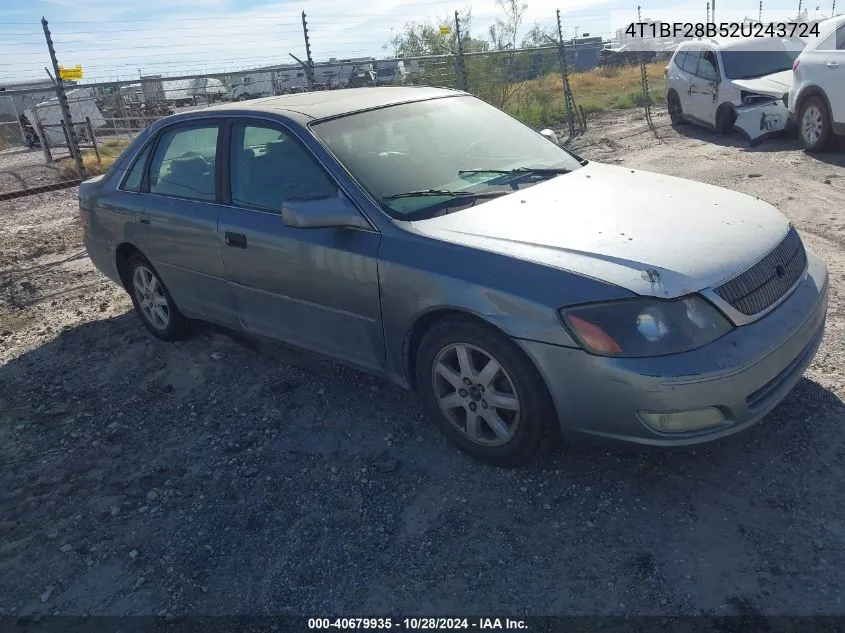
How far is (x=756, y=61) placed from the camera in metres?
11.4

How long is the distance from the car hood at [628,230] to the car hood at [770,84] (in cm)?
791

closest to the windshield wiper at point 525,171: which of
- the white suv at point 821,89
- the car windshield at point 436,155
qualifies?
the car windshield at point 436,155

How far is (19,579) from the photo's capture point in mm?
3076

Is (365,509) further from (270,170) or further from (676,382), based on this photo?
(270,170)

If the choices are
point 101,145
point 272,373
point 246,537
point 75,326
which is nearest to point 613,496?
point 246,537

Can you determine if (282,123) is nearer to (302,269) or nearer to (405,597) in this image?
(302,269)

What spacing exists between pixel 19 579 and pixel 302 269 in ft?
6.23

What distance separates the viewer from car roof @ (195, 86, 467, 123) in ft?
13.3

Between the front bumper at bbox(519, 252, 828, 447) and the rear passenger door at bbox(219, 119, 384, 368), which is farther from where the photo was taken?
the rear passenger door at bbox(219, 119, 384, 368)

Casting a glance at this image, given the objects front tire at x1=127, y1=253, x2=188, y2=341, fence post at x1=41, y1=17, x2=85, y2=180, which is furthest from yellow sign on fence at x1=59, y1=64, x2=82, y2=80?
front tire at x1=127, y1=253, x2=188, y2=341

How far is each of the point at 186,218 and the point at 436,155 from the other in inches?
65.2

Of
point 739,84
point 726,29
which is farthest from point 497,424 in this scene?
point 726,29

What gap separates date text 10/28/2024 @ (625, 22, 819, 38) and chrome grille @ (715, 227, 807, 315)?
307 inches

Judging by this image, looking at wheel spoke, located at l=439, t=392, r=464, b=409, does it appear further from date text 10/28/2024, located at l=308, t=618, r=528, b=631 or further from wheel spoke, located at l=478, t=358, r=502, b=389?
date text 10/28/2024, located at l=308, t=618, r=528, b=631
